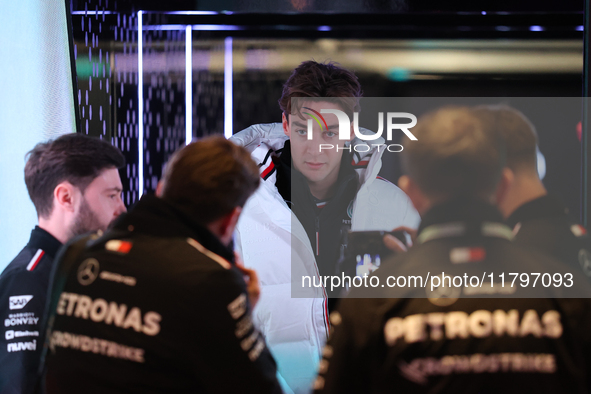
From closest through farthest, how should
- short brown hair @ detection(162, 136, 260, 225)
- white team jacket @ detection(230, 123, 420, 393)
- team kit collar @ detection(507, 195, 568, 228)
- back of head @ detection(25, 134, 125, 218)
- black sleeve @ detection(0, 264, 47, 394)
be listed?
short brown hair @ detection(162, 136, 260, 225) < team kit collar @ detection(507, 195, 568, 228) < black sleeve @ detection(0, 264, 47, 394) < back of head @ detection(25, 134, 125, 218) < white team jacket @ detection(230, 123, 420, 393)

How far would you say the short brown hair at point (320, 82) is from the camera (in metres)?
2.31

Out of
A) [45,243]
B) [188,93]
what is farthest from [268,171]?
[45,243]

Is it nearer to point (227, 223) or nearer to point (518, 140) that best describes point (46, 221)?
point (227, 223)

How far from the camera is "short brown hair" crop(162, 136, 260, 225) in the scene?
105 centimetres

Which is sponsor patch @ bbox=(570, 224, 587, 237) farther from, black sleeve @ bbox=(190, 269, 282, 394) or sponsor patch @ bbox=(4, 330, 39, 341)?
sponsor patch @ bbox=(4, 330, 39, 341)

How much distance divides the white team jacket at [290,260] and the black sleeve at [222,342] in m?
1.35

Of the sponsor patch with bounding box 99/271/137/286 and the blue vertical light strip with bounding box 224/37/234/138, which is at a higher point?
the blue vertical light strip with bounding box 224/37/234/138

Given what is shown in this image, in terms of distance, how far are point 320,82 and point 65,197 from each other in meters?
1.22

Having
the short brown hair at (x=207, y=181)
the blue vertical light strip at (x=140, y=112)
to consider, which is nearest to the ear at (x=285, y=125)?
the blue vertical light strip at (x=140, y=112)

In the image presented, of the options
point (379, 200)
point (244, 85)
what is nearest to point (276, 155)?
point (244, 85)

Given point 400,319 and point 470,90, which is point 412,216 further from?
point 400,319

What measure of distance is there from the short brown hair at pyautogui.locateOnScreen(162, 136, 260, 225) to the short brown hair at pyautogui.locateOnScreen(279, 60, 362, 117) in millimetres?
1281

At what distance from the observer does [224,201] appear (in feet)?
3.49

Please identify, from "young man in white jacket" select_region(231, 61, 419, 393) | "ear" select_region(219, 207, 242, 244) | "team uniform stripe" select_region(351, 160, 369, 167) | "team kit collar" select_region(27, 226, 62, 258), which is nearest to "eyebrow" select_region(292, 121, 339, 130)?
"young man in white jacket" select_region(231, 61, 419, 393)
